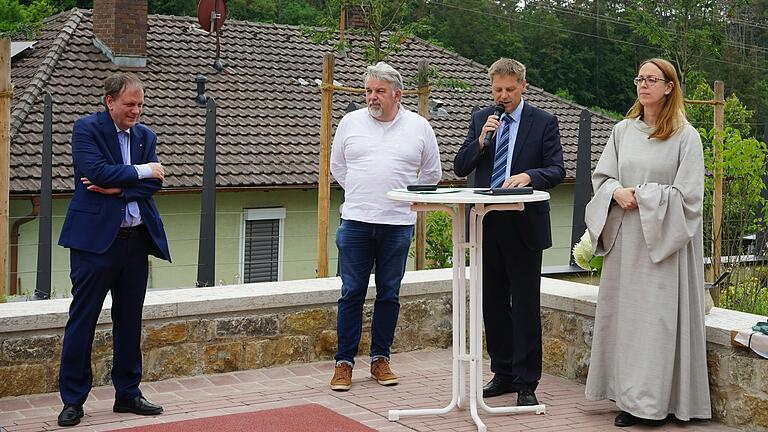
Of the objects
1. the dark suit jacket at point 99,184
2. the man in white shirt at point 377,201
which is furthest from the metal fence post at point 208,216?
the dark suit jacket at point 99,184

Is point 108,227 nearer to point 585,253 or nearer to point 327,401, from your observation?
point 327,401

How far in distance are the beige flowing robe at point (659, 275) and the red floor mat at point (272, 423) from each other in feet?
4.33

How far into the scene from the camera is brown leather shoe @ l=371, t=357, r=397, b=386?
6137mm

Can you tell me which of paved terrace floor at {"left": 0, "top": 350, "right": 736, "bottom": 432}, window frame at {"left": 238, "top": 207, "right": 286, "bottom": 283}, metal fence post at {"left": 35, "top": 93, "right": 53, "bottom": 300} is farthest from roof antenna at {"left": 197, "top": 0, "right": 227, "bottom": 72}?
paved terrace floor at {"left": 0, "top": 350, "right": 736, "bottom": 432}

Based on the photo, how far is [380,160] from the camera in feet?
19.3

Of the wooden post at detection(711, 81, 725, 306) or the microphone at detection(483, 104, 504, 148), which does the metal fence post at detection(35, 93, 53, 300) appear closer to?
the microphone at detection(483, 104, 504, 148)

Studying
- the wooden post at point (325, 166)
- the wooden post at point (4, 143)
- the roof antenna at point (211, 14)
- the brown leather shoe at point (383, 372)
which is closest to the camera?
the brown leather shoe at point (383, 372)

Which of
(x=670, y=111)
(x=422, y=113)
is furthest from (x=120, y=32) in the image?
(x=670, y=111)

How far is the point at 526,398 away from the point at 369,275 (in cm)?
107

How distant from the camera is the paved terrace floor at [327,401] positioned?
535cm

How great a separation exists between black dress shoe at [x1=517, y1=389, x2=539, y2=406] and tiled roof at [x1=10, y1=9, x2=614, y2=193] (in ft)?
31.3

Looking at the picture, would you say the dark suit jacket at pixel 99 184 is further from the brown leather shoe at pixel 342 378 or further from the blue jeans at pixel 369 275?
the brown leather shoe at pixel 342 378

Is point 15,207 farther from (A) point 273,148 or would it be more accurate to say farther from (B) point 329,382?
(B) point 329,382

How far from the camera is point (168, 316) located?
6102 millimetres
